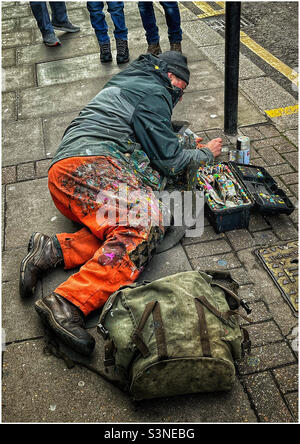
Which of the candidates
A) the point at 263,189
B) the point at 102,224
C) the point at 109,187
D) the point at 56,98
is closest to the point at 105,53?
the point at 56,98

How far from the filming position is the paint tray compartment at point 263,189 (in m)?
3.63

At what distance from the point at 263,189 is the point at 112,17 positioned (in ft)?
12.5

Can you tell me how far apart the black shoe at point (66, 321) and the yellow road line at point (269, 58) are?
4.27 m

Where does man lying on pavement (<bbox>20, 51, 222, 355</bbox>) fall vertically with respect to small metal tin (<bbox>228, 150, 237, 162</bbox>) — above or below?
above

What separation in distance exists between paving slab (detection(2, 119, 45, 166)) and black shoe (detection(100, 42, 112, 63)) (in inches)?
69.0

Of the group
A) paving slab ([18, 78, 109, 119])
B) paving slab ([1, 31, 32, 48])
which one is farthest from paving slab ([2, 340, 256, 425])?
paving slab ([1, 31, 32, 48])

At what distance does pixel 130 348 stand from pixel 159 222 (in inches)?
45.4

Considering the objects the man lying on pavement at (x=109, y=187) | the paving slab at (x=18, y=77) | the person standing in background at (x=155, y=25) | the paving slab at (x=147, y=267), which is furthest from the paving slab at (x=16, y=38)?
the man lying on pavement at (x=109, y=187)

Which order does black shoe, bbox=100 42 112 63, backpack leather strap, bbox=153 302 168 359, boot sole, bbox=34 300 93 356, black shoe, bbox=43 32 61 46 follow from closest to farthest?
backpack leather strap, bbox=153 302 168 359 < boot sole, bbox=34 300 93 356 < black shoe, bbox=100 42 112 63 < black shoe, bbox=43 32 61 46

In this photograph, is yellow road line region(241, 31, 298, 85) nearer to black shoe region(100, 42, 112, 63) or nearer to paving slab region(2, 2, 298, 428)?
paving slab region(2, 2, 298, 428)

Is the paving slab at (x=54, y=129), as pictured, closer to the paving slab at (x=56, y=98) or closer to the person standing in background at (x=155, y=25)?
the paving slab at (x=56, y=98)

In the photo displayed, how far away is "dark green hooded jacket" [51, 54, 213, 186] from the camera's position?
3.49 m

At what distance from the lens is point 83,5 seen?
29.2 feet
